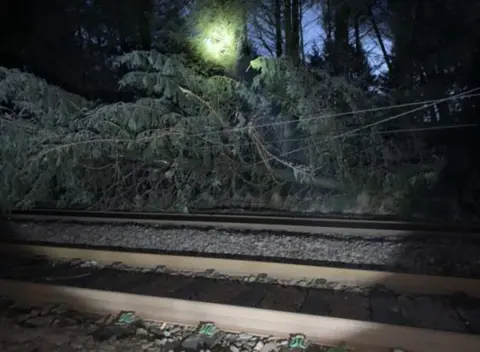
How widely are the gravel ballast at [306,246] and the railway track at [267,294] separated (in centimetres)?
29

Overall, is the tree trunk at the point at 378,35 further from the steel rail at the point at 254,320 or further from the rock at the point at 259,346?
the rock at the point at 259,346

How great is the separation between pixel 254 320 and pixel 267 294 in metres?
0.57

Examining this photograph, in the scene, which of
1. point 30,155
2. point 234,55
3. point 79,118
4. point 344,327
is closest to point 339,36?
point 234,55

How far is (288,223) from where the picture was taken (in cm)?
555

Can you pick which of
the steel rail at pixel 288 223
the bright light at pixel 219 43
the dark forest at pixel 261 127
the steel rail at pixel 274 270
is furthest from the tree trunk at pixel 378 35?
the steel rail at pixel 274 270

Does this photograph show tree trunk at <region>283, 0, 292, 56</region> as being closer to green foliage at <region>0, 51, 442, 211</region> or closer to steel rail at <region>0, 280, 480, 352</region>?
green foliage at <region>0, 51, 442, 211</region>

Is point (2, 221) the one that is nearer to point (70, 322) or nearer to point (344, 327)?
point (70, 322)

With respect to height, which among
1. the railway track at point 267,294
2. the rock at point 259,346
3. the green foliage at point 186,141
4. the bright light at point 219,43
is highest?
the bright light at point 219,43

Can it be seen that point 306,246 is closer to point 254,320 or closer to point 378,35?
point 254,320

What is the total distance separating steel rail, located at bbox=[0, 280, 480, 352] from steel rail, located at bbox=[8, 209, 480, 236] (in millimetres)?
2462

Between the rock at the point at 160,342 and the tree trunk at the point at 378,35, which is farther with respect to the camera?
the tree trunk at the point at 378,35

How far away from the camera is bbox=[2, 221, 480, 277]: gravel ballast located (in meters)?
4.27

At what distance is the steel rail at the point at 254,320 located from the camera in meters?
2.48

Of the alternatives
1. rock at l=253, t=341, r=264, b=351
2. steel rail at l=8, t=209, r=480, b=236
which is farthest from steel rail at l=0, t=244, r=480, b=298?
steel rail at l=8, t=209, r=480, b=236
